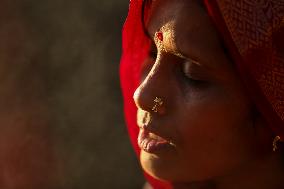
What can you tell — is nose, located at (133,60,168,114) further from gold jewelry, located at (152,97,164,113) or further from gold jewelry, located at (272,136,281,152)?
gold jewelry, located at (272,136,281,152)

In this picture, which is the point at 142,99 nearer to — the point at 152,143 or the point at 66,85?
the point at 152,143

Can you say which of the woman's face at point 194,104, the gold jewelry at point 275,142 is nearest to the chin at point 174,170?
the woman's face at point 194,104

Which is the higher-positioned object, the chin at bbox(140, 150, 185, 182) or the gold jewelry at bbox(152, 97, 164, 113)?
the gold jewelry at bbox(152, 97, 164, 113)

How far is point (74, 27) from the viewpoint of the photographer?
2.03m

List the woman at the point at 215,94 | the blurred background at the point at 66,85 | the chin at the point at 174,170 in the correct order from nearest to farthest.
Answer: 1. the woman at the point at 215,94
2. the chin at the point at 174,170
3. the blurred background at the point at 66,85

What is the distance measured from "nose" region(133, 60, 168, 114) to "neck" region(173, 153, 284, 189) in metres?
0.21

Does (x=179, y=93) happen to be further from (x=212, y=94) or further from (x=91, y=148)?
(x=91, y=148)

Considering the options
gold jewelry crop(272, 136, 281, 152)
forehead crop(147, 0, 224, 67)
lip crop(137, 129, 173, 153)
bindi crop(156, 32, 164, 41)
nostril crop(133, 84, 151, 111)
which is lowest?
lip crop(137, 129, 173, 153)

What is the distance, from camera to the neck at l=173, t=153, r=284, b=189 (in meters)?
1.15

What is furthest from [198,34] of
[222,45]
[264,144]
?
[264,144]

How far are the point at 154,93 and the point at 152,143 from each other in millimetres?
102

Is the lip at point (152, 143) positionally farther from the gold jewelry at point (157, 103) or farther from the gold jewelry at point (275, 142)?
the gold jewelry at point (275, 142)

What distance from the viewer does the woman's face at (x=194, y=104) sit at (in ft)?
3.45

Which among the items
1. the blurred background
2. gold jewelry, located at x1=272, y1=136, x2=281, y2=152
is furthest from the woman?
the blurred background
